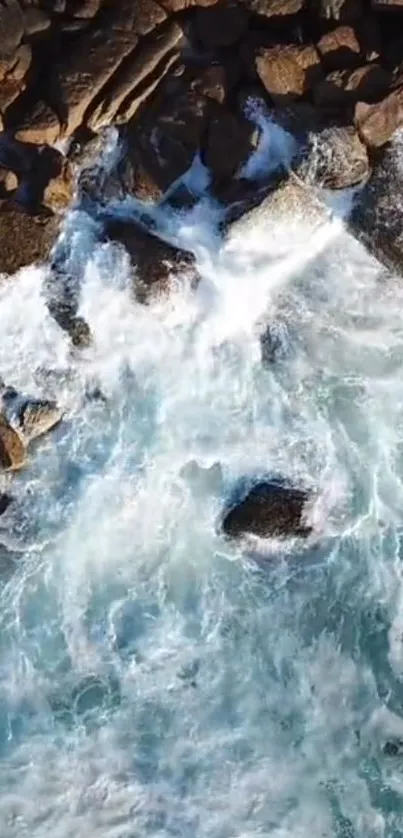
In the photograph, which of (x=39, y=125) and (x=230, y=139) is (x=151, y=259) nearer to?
(x=230, y=139)

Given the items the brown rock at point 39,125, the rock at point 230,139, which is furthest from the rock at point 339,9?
the brown rock at point 39,125

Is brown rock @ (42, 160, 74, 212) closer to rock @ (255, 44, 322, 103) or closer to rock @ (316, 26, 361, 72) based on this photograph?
rock @ (255, 44, 322, 103)

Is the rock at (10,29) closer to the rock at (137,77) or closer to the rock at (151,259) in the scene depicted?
the rock at (137,77)

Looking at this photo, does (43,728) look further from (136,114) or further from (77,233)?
(136,114)

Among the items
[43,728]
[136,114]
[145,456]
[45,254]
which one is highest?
[136,114]

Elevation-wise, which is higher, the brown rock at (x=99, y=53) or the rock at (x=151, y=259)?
the brown rock at (x=99, y=53)

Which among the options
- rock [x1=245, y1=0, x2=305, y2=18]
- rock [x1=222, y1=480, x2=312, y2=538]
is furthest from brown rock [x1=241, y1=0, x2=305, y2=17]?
rock [x1=222, y1=480, x2=312, y2=538]

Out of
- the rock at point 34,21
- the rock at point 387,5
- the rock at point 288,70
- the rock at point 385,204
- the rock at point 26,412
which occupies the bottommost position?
the rock at point 26,412

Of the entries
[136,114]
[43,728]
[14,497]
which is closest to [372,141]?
[136,114]
